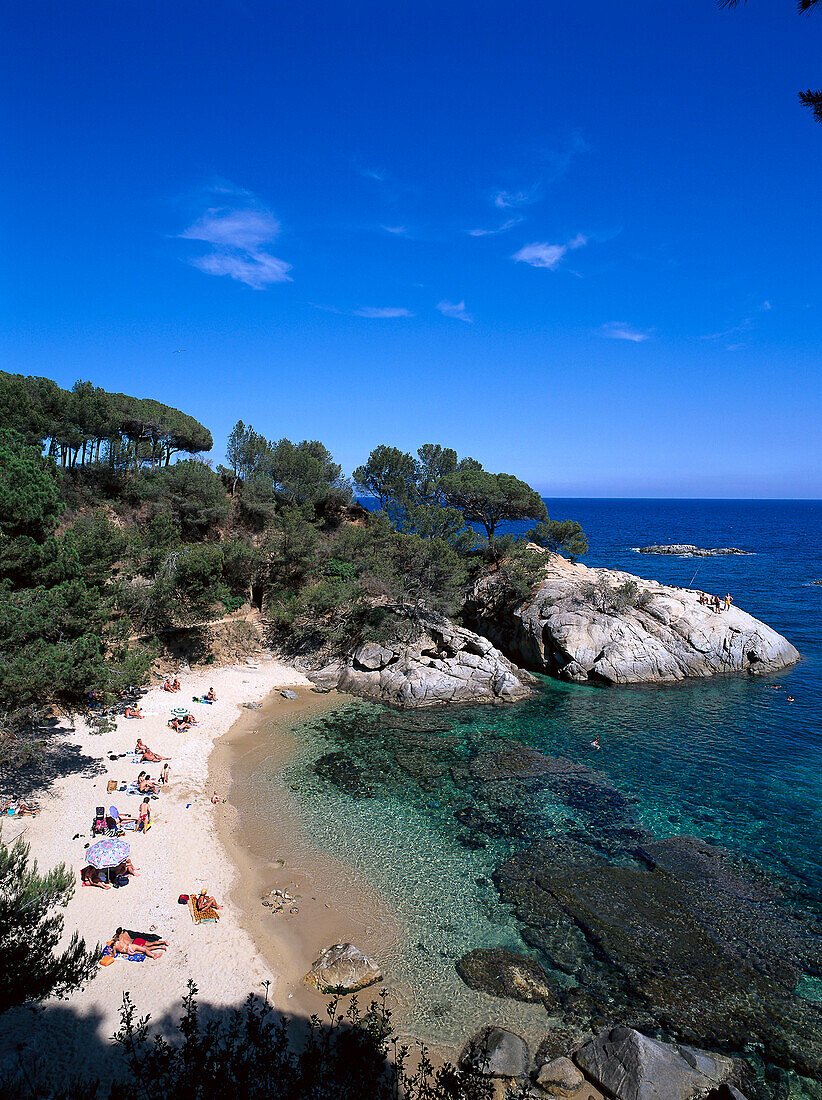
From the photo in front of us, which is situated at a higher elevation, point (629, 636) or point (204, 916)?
point (629, 636)

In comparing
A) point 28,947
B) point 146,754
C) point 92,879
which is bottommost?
point 146,754

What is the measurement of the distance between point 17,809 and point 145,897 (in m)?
6.84

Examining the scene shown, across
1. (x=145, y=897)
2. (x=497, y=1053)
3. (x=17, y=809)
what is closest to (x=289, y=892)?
(x=145, y=897)

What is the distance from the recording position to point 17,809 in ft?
62.6

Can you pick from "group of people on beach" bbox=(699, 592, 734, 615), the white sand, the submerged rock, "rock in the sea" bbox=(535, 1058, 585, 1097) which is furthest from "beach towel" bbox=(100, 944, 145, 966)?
"group of people on beach" bbox=(699, 592, 734, 615)

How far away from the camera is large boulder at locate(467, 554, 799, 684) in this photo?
40000 mm

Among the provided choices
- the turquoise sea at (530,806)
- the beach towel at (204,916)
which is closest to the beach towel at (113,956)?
the beach towel at (204,916)

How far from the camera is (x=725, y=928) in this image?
Result: 646 inches

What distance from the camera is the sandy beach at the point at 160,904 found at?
11.9m

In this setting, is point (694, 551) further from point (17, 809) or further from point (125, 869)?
point (17, 809)

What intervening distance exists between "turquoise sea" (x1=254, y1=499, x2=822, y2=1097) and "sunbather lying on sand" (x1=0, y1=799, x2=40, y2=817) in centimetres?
986

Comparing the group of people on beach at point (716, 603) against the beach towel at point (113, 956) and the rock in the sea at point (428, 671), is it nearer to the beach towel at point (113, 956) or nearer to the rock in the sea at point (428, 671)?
the rock in the sea at point (428, 671)

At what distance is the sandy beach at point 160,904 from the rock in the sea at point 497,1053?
3.90 metres

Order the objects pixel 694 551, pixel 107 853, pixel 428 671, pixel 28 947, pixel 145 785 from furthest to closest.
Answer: pixel 694 551 → pixel 428 671 → pixel 145 785 → pixel 107 853 → pixel 28 947
